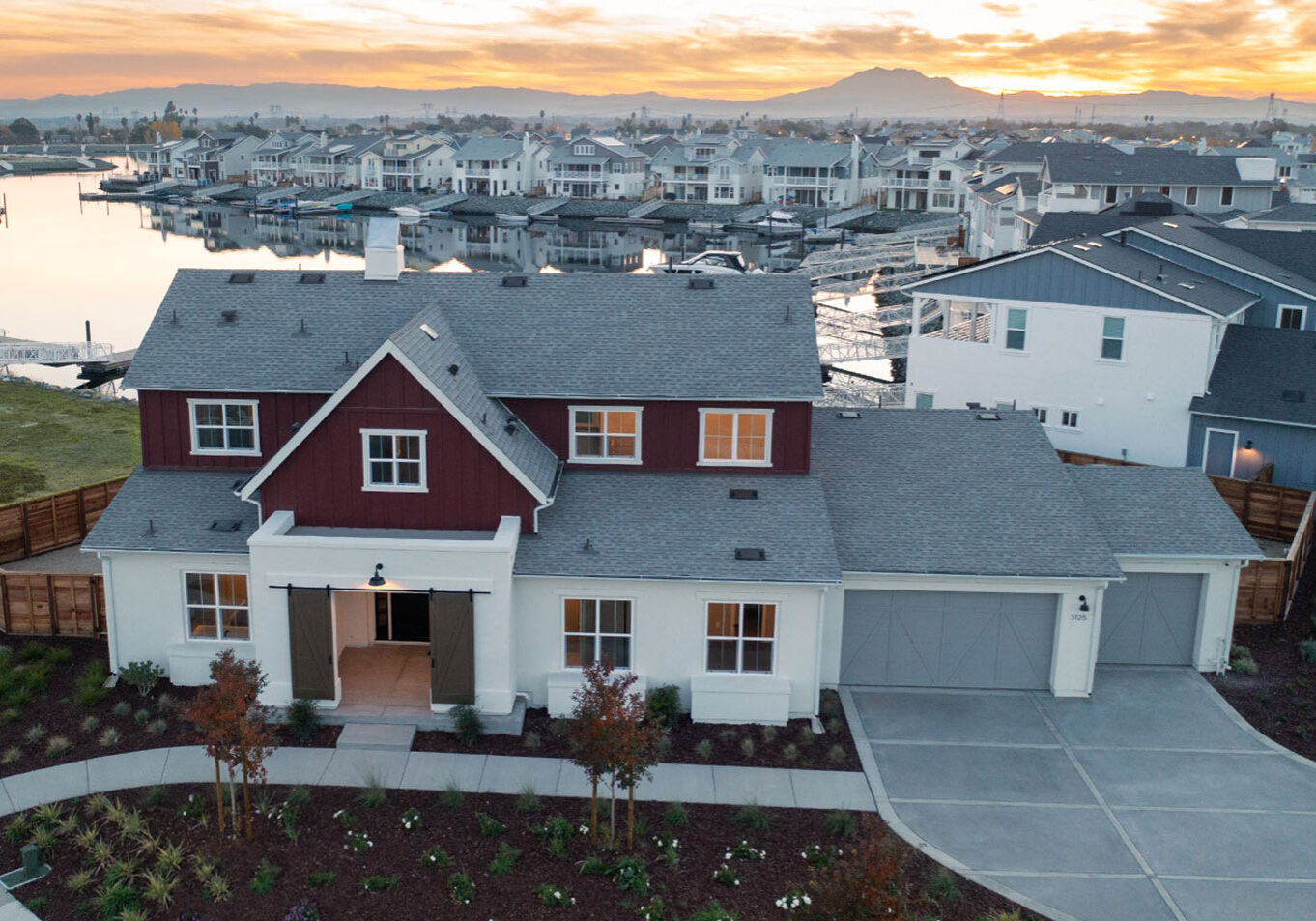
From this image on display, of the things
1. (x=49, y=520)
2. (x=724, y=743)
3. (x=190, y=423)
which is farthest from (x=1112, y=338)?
(x=49, y=520)

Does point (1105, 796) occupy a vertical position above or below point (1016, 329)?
below

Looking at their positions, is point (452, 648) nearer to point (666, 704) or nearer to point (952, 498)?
point (666, 704)

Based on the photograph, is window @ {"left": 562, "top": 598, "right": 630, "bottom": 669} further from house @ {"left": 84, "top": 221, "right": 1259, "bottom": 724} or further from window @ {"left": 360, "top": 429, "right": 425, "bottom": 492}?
window @ {"left": 360, "top": 429, "right": 425, "bottom": 492}

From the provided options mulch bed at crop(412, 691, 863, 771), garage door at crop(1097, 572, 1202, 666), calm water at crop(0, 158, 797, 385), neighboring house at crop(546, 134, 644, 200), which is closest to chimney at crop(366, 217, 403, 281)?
mulch bed at crop(412, 691, 863, 771)

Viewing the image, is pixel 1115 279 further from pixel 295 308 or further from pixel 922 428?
pixel 295 308

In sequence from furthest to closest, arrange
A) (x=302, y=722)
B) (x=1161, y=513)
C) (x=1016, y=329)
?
(x=1016, y=329), (x=1161, y=513), (x=302, y=722)
